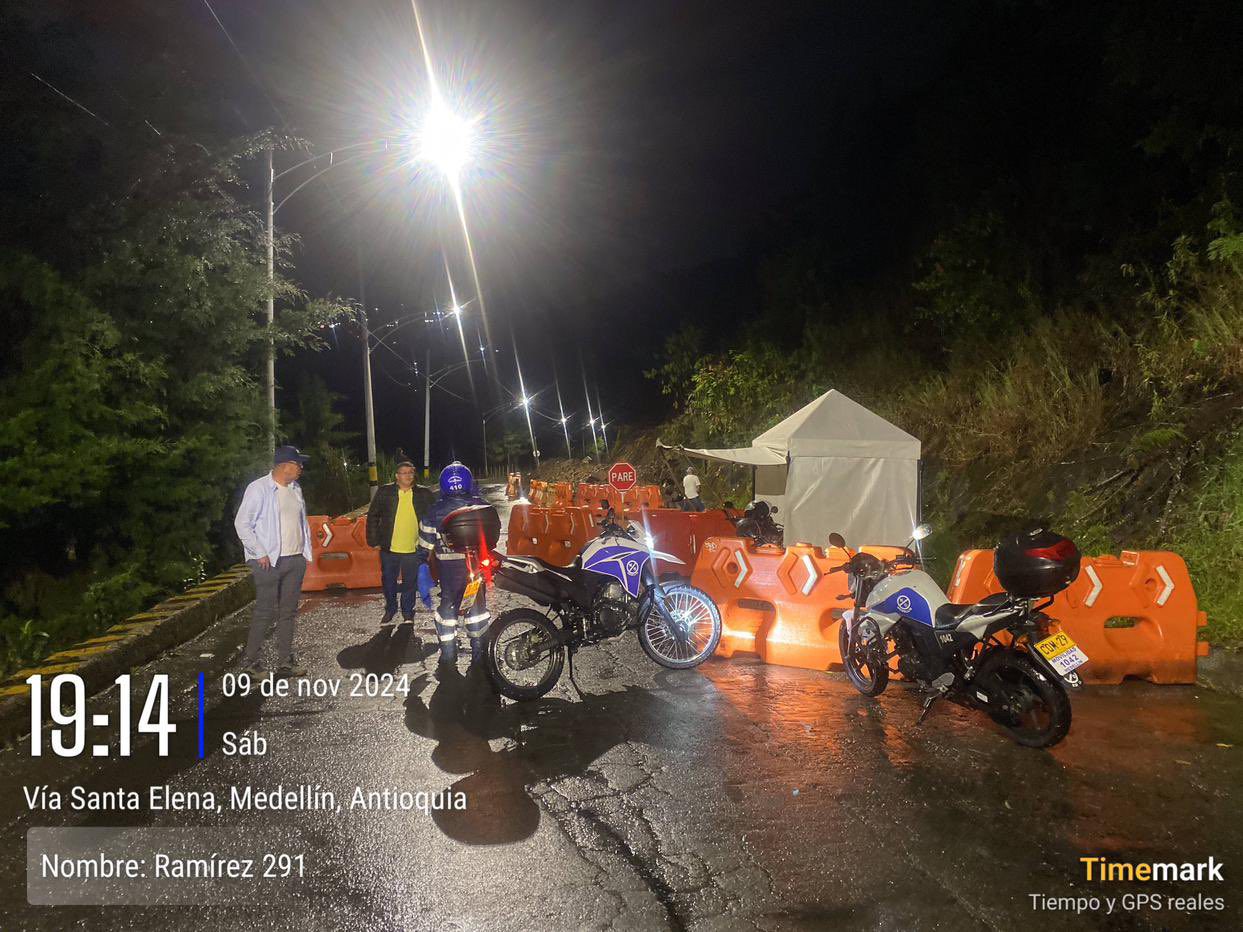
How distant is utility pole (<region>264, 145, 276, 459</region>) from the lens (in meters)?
16.4

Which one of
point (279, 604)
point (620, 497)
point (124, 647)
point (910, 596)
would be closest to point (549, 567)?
point (279, 604)

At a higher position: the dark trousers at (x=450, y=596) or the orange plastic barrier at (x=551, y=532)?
the orange plastic barrier at (x=551, y=532)

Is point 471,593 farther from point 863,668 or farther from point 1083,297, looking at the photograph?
point 1083,297

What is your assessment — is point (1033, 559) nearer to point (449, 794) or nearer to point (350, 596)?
point (449, 794)

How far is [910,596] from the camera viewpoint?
6.61 metres

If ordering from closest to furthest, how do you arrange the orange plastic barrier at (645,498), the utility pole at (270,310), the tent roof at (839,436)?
the tent roof at (839,436), the utility pole at (270,310), the orange plastic barrier at (645,498)

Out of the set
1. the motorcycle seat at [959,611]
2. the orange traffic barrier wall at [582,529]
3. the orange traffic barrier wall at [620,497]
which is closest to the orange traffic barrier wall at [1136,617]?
the motorcycle seat at [959,611]

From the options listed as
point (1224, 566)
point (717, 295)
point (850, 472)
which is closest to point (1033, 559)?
point (1224, 566)

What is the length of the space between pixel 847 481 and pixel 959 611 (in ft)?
28.5

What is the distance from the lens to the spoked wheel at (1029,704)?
5.50 meters

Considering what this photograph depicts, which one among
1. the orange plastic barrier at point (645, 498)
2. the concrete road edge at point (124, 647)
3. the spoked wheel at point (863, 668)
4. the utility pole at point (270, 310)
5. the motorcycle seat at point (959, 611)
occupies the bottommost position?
the spoked wheel at point (863, 668)

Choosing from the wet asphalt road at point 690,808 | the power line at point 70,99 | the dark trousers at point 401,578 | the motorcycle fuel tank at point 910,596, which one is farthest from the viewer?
the power line at point 70,99

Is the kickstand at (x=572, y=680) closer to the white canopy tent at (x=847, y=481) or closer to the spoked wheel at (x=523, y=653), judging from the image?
the spoked wheel at (x=523, y=653)

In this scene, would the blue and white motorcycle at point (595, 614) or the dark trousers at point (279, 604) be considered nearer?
the blue and white motorcycle at point (595, 614)
